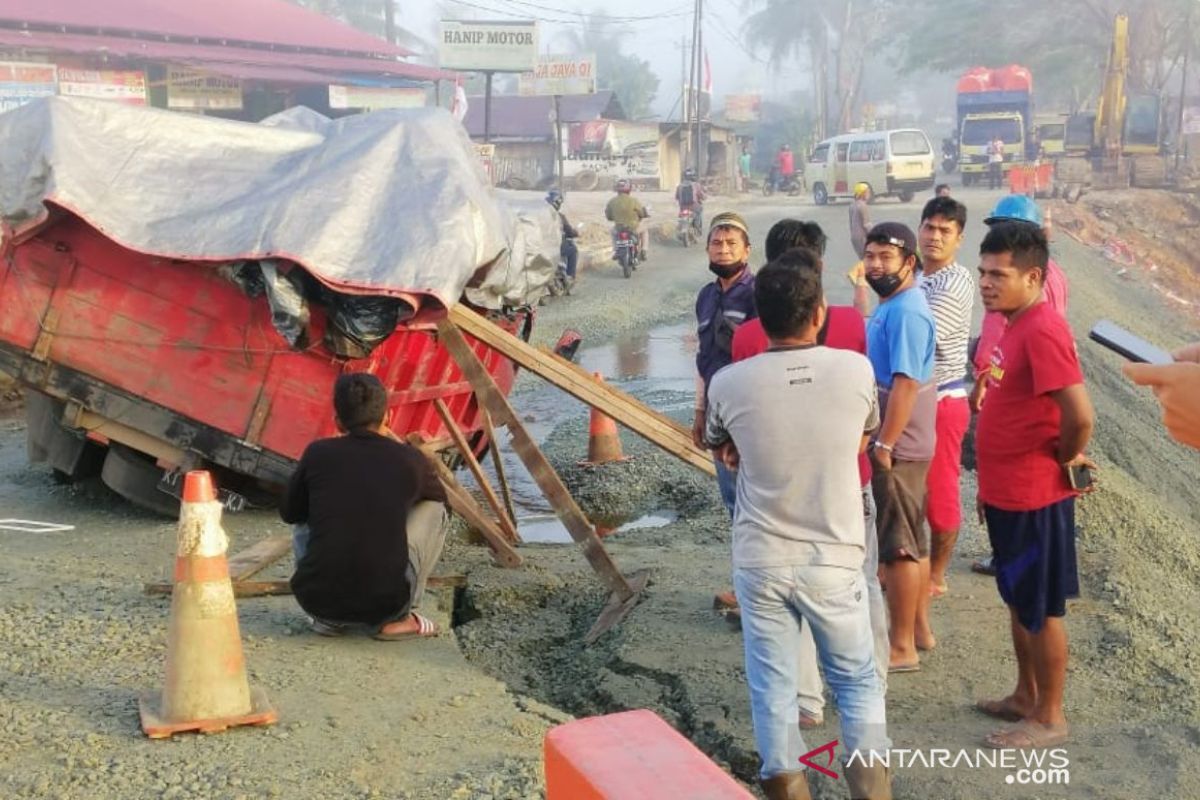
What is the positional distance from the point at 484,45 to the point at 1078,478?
31.0 metres

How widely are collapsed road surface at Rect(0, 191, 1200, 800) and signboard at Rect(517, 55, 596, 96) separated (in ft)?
101

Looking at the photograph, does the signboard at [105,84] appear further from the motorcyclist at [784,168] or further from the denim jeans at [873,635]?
the motorcyclist at [784,168]

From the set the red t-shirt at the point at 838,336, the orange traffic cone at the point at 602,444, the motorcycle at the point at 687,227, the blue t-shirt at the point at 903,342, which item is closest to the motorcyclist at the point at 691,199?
the motorcycle at the point at 687,227

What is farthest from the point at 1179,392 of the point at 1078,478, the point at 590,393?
the point at 590,393

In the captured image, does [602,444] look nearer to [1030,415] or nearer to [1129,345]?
[1030,415]

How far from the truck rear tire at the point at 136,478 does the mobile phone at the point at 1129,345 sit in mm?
5764

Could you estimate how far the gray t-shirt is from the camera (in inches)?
145

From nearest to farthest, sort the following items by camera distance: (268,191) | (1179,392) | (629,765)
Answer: (1179,392), (629,765), (268,191)

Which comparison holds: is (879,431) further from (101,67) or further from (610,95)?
(610,95)

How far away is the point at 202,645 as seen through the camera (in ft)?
14.2

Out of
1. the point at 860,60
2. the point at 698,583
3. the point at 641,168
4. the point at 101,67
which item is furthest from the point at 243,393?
the point at 860,60

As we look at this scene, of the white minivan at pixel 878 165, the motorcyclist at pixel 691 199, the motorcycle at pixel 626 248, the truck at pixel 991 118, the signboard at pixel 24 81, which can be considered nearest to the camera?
the signboard at pixel 24 81

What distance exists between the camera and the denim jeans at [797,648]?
3.73 meters

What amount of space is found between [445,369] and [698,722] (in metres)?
3.50
